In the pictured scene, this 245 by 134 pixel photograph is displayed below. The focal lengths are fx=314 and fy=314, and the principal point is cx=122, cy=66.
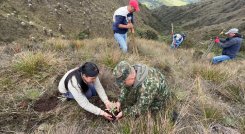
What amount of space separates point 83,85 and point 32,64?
6.02ft

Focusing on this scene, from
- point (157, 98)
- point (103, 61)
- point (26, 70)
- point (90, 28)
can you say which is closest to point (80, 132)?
point (157, 98)

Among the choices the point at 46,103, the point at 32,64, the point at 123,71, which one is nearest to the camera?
the point at 123,71

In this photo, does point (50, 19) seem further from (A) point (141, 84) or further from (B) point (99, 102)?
(A) point (141, 84)

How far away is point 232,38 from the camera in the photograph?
429 inches

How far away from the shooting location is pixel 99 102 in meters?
5.80

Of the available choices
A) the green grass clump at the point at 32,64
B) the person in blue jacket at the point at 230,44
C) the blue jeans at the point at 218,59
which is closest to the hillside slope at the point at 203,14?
the person in blue jacket at the point at 230,44

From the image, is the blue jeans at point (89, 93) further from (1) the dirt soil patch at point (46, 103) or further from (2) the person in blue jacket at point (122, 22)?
(2) the person in blue jacket at point (122, 22)

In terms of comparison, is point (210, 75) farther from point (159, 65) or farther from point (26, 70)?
point (26, 70)

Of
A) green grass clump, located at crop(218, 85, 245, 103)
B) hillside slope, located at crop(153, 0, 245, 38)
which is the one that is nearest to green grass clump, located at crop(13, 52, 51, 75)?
green grass clump, located at crop(218, 85, 245, 103)

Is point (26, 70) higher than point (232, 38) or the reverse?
higher

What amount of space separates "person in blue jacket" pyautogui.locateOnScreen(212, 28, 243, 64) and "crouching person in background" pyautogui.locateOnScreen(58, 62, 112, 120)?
22.2ft

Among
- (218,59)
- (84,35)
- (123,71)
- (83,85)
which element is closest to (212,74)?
(83,85)

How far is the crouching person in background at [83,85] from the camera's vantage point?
4.74 meters

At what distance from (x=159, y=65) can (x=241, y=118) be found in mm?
3167
